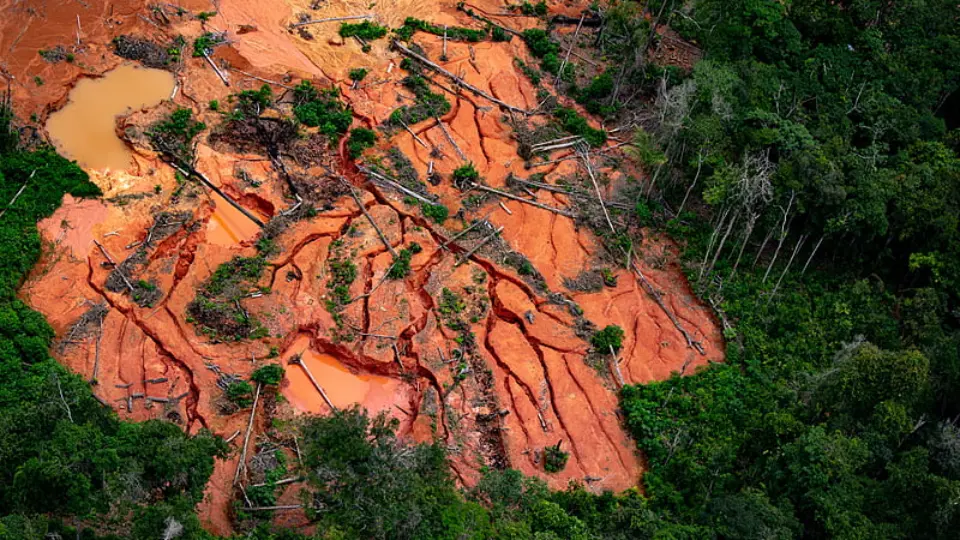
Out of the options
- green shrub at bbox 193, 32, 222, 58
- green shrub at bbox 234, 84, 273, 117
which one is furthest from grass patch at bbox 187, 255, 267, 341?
green shrub at bbox 193, 32, 222, 58

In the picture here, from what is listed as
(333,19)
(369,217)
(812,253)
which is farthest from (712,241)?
(333,19)

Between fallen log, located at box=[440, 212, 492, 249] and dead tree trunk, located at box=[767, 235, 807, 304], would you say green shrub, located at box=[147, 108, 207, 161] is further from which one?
dead tree trunk, located at box=[767, 235, 807, 304]

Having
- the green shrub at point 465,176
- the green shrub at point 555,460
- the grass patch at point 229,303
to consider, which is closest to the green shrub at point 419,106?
the green shrub at point 465,176

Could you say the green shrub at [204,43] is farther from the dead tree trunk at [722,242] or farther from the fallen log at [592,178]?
the dead tree trunk at [722,242]

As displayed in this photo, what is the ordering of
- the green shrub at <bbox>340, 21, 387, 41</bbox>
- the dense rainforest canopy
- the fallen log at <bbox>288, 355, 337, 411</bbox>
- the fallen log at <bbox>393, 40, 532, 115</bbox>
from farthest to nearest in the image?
the green shrub at <bbox>340, 21, 387, 41</bbox>
the fallen log at <bbox>393, 40, 532, 115</bbox>
the fallen log at <bbox>288, 355, 337, 411</bbox>
the dense rainforest canopy

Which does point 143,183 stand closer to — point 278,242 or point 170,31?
point 278,242

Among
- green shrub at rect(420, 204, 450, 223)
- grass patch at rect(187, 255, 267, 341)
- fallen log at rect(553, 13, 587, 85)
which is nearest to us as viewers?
grass patch at rect(187, 255, 267, 341)
